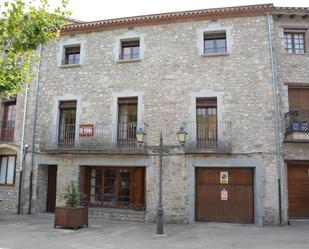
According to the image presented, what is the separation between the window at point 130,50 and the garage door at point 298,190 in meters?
7.75

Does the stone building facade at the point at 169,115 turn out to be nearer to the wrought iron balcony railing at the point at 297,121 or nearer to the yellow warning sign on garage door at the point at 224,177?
the yellow warning sign on garage door at the point at 224,177

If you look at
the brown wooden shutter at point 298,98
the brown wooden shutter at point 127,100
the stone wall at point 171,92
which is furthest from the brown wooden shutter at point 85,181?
the brown wooden shutter at point 298,98

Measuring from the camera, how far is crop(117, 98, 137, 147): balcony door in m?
11.5

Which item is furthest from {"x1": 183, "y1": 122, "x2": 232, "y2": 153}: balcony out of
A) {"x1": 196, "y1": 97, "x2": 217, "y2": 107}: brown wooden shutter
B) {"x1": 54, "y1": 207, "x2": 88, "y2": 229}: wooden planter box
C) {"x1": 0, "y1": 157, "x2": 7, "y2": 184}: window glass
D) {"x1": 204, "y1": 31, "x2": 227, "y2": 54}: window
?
{"x1": 0, "y1": 157, "x2": 7, "y2": 184}: window glass

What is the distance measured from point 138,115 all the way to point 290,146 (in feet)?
19.3

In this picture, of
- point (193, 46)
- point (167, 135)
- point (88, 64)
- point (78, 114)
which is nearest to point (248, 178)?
point (167, 135)

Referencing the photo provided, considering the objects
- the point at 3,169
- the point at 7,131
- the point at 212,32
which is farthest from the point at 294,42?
the point at 3,169

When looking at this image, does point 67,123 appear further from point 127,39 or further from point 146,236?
point 146,236

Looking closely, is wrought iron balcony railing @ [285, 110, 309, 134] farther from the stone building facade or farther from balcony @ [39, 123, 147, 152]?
balcony @ [39, 123, 147, 152]

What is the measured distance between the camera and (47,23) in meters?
7.38

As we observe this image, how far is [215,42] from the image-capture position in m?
11.7

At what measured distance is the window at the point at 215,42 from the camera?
11.5 m

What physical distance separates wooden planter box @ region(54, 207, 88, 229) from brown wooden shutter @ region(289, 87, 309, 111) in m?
8.60

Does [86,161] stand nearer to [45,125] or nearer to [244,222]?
[45,125]
